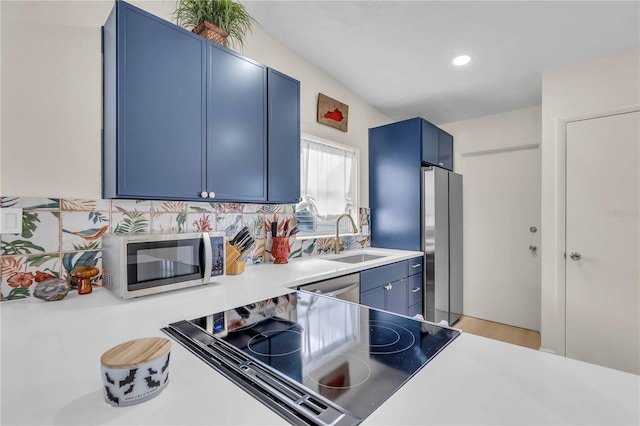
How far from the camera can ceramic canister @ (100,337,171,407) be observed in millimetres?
572

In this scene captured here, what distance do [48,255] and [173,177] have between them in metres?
0.64

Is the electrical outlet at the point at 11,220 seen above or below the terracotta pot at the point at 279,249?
above

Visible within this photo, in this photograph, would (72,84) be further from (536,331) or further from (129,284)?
(536,331)

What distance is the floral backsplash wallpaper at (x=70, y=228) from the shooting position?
1.30 m

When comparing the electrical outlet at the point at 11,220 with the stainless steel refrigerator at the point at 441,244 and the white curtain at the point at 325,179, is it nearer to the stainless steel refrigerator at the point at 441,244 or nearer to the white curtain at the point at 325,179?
the white curtain at the point at 325,179

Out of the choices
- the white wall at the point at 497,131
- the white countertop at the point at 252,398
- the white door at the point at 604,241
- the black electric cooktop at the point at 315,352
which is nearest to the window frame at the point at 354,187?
the white wall at the point at 497,131

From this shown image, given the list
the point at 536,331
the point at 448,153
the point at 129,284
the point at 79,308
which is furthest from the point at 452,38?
the point at 536,331

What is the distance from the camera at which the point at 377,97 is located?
329 centimetres

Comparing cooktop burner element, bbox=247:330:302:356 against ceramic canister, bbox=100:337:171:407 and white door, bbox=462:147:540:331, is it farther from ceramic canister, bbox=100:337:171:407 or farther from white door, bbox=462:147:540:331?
white door, bbox=462:147:540:331

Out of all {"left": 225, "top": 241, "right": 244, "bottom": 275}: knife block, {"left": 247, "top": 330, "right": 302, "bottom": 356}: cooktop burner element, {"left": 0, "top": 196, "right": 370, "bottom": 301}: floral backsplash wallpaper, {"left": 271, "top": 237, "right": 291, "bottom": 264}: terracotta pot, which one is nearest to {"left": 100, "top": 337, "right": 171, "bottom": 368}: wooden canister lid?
{"left": 247, "top": 330, "right": 302, "bottom": 356}: cooktop burner element

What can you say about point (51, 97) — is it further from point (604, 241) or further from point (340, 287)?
point (604, 241)

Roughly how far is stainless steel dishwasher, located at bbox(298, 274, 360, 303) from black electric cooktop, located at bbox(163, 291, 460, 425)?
1.76ft

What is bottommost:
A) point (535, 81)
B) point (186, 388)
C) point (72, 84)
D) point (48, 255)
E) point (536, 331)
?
point (536, 331)

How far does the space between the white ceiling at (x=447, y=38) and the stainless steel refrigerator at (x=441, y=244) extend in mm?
956
